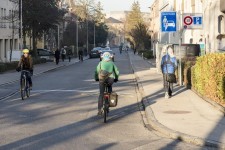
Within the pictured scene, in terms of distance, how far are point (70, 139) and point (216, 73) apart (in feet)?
18.6

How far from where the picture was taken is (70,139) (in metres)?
9.66

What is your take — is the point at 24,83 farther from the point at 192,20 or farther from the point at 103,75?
the point at 192,20

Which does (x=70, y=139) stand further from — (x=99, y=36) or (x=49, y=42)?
(x=99, y=36)

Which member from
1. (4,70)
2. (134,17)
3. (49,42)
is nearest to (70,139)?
(4,70)

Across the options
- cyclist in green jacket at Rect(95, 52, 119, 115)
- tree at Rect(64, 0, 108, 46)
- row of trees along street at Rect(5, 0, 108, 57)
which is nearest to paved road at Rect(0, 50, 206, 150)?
cyclist in green jacket at Rect(95, 52, 119, 115)

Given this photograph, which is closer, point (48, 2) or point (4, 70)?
point (4, 70)

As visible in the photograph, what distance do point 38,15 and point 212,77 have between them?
3952cm

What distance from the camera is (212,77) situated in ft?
46.8

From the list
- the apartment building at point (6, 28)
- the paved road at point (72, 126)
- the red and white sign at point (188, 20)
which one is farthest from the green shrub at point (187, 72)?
the apartment building at point (6, 28)

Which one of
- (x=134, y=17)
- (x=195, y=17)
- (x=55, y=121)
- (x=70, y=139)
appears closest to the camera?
(x=70, y=139)

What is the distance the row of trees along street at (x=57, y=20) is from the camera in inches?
2041

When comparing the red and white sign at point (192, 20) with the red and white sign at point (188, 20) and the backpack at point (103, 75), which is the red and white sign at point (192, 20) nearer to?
the red and white sign at point (188, 20)

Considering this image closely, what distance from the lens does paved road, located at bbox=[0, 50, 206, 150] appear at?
30.0 ft

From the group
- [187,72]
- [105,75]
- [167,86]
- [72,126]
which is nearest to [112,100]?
[105,75]
